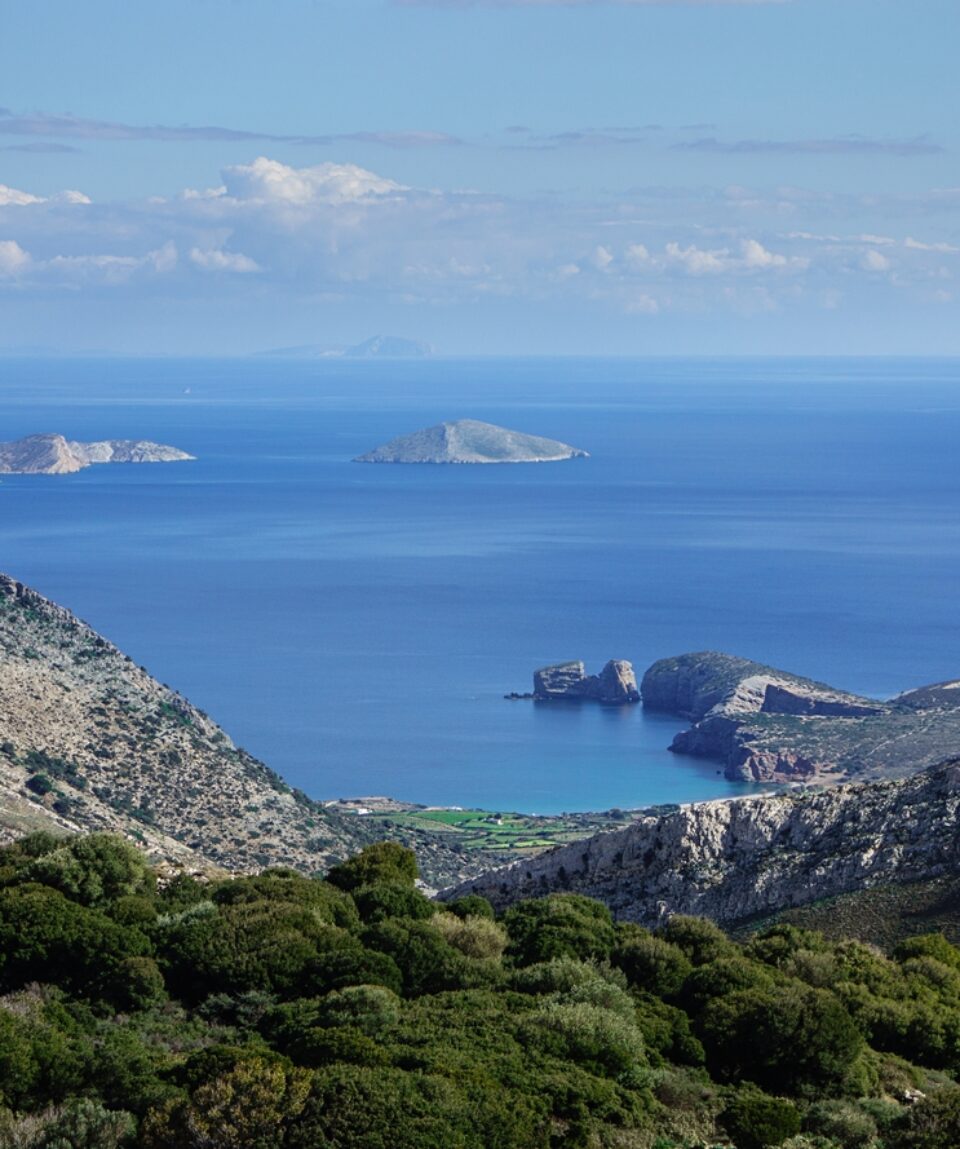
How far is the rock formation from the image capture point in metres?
123

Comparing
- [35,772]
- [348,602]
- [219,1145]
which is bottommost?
[219,1145]

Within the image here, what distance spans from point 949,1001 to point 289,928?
9.59 metres

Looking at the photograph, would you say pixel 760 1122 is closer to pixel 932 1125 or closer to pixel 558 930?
pixel 932 1125

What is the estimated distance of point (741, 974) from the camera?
24375 mm


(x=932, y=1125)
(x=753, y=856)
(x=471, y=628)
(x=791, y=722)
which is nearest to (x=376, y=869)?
(x=753, y=856)

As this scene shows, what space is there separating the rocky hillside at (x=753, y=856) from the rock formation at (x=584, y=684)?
86.0 m

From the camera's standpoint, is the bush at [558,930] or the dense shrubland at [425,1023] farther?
the bush at [558,930]

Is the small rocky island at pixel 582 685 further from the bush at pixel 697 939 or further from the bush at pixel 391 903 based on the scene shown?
the bush at pixel 697 939

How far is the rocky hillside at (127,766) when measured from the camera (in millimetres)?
46156

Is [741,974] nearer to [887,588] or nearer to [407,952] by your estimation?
[407,952]

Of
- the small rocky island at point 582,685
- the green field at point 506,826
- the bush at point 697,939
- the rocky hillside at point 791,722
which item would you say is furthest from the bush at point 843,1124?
the small rocky island at point 582,685

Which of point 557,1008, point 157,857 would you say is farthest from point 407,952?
point 157,857

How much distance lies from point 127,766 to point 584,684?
246 feet

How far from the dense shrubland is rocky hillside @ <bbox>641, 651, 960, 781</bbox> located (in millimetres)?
66434
